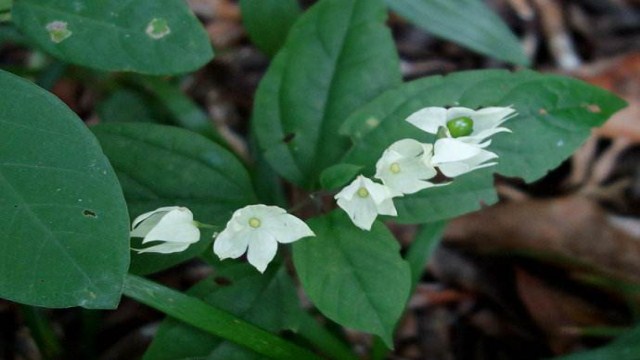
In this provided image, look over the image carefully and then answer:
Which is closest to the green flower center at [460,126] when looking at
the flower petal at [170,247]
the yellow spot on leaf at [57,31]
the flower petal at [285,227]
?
the flower petal at [285,227]

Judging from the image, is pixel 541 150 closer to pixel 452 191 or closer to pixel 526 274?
pixel 452 191

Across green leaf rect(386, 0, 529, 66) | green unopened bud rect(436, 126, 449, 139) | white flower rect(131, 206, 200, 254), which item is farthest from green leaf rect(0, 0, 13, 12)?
green leaf rect(386, 0, 529, 66)

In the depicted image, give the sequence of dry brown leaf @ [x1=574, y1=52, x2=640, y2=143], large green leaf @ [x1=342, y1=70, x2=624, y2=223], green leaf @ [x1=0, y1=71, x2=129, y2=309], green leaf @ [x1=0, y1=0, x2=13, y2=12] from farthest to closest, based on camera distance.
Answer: dry brown leaf @ [x1=574, y1=52, x2=640, y2=143] → large green leaf @ [x1=342, y1=70, x2=624, y2=223] → green leaf @ [x1=0, y1=0, x2=13, y2=12] → green leaf @ [x1=0, y1=71, x2=129, y2=309]

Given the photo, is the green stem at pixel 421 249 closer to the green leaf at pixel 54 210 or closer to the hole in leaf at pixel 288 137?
the hole in leaf at pixel 288 137

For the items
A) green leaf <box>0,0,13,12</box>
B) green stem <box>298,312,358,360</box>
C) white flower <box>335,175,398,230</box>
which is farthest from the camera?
green stem <box>298,312,358,360</box>

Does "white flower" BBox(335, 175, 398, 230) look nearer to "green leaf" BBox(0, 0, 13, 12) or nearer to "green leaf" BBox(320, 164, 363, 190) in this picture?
"green leaf" BBox(320, 164, 363, 190)

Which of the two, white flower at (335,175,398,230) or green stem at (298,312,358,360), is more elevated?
white flower at (335,175,398,230)

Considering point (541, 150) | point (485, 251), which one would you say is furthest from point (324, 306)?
point (485, 251)
